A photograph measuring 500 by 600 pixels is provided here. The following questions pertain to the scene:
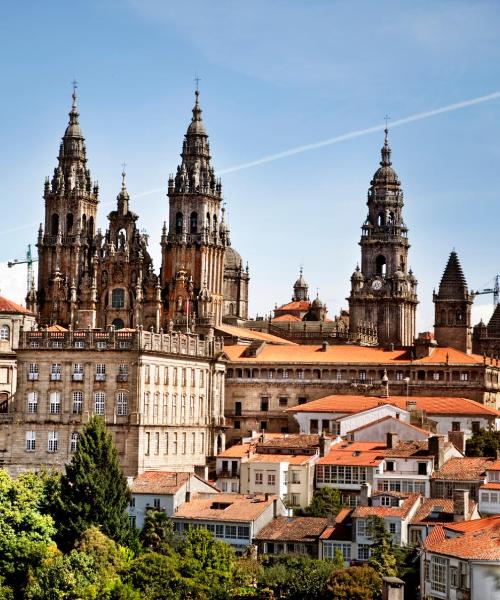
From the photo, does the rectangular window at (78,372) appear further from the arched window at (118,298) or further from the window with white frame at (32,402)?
the arched window at (118,298)

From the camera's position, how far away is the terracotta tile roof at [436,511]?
92250 mm

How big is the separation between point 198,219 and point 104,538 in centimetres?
6588

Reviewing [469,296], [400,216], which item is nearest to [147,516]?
[469,296]

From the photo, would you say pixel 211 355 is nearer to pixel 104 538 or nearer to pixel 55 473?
pixel 55 473

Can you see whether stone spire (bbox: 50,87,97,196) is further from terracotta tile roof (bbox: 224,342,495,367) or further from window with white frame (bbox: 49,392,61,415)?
window with white frame (bbox: 49,392,61,415)

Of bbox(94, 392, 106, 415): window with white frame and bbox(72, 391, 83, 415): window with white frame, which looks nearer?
bbox(94, 392, 106, 415): window with white frame

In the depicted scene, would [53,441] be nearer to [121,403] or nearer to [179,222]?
[121,403]

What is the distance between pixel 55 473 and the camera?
10531 centimetres

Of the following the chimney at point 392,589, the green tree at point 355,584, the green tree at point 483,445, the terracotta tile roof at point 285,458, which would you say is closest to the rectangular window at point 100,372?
the terracotta tile roof at point 285,458

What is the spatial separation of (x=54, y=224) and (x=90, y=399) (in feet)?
160

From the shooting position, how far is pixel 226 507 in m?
99.8

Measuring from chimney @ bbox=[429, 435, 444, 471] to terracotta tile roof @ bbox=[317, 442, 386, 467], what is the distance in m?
3.38

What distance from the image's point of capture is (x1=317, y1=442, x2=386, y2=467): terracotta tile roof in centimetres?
10556

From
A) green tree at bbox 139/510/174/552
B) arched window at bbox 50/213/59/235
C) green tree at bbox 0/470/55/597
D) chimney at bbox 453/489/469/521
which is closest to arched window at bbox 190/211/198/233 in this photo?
arched window at bbox 50/213/59/235
